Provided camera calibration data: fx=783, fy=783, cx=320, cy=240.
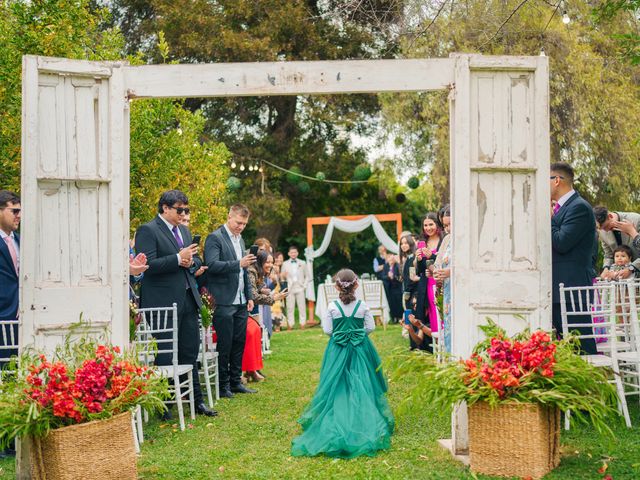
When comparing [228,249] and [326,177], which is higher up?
[326,177]

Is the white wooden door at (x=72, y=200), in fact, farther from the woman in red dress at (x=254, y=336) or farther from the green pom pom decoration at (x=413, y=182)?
the green pom pom decoration at (x=413, y=182)

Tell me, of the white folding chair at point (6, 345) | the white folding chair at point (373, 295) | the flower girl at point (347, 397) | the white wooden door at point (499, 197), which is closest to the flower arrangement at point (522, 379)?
→ the white wooden door at point (499, 197)

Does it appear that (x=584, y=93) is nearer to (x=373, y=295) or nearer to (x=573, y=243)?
(x=373, y=295)

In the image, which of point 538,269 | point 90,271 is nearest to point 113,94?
point 90,271

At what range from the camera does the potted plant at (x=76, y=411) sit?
4484mm

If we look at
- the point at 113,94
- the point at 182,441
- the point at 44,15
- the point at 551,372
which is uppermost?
the point at 44,15

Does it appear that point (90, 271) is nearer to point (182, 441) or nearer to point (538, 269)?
point (182, 441)

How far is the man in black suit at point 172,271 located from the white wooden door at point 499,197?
255 centimetres

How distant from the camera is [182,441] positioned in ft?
20.4

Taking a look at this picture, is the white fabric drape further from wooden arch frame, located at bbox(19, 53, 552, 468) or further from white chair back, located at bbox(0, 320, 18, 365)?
wooden arch frame, located at bbox(19, 53, 552, 468)

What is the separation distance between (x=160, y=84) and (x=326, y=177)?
743 inches

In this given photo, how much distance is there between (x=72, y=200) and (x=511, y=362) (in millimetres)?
3054

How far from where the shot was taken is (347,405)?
6008 millimetres

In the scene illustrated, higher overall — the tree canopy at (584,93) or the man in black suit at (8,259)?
the tree canopy at (584,93)
